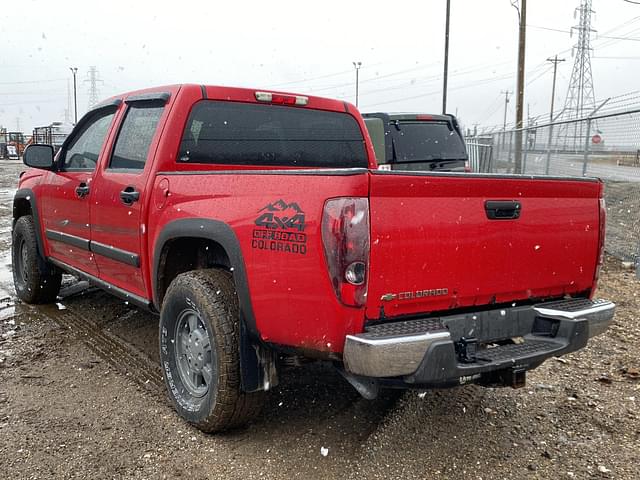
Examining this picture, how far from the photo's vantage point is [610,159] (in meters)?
8.49

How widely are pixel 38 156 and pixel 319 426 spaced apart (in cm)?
327

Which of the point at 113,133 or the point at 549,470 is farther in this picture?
the point at 113,133

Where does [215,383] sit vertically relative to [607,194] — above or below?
below

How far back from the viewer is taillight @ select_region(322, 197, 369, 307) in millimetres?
2385

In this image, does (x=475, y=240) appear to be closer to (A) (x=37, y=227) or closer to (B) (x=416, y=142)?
(A) (x=37, y=227)

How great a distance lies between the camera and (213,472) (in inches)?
111

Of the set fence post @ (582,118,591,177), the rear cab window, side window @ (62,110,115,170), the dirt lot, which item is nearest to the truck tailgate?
the dirt lot

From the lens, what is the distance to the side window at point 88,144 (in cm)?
454

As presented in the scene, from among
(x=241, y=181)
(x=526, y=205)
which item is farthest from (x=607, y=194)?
(x=241, y=181)

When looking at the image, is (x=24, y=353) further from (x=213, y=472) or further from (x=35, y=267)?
(x=213, y=472)

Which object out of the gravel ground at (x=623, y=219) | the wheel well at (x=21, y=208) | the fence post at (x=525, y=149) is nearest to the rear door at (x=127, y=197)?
the wheel well at (x=21, y=208)

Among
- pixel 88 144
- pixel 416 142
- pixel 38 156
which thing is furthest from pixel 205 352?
pixel 416 142

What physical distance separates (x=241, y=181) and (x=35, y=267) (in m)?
3.56

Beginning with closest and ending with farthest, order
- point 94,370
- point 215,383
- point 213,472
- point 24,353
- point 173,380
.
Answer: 1. point 213,472
2. point 215,383
3. point 173,380
4. point 94,370
5. point 24,353
